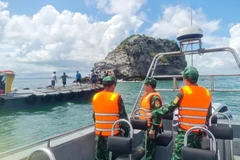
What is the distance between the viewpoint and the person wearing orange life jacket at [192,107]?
99.4 inches

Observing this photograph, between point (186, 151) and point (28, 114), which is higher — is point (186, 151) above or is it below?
above

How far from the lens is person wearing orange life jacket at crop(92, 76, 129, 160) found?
2.77m

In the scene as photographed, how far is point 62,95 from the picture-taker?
20109mm

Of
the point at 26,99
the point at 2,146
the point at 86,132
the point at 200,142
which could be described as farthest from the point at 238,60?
the point at 26,99

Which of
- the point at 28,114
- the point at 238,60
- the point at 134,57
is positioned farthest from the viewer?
the point at 134,57

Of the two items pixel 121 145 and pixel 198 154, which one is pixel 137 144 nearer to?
pixel 121 145

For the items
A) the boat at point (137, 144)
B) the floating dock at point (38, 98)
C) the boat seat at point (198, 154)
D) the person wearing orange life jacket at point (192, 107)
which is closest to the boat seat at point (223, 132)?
the boat at point (137, 144)

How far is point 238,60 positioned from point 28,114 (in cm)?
1473

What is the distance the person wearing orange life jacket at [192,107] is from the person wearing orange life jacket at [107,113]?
0.59 meters

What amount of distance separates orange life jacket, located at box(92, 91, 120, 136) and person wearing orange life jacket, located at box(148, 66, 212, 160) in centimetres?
63

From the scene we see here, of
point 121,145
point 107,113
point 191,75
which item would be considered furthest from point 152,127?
point 191,75

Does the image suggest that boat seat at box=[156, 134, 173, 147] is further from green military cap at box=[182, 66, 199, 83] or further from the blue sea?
the blue sea

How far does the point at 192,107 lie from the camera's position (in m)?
2.53

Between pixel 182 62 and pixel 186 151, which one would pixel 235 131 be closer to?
pixel 186 151
